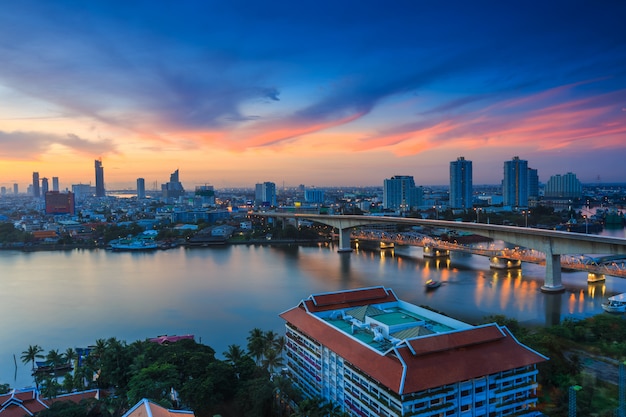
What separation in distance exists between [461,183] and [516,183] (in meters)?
3.03

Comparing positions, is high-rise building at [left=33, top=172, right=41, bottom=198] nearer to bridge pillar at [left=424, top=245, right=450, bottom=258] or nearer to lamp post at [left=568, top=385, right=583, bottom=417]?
bridge pillar at [left=424, top=245, right=450, bottom=258]

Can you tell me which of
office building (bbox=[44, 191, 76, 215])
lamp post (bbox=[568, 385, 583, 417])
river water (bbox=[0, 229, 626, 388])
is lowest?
river water (bbox=[0, 229, 626, 388])

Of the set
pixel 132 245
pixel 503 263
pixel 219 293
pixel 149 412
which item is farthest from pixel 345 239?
pixel 149 412

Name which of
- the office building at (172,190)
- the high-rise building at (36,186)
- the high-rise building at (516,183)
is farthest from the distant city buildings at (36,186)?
the high-rise building at (516,183)

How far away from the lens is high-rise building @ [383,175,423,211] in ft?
89.3

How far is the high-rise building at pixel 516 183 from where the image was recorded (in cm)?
2606

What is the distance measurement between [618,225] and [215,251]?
13.8m

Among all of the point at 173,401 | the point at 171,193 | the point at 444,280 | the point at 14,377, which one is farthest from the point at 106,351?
the point at 171,193

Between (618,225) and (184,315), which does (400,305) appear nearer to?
(184,315)

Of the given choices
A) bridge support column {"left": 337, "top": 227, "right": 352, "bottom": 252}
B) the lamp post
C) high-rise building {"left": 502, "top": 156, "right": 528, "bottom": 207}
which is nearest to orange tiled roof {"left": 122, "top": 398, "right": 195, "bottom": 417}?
the lamp post

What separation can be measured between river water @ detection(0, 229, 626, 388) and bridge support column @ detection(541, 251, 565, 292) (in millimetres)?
148

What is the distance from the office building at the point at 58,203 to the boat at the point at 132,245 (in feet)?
43.8

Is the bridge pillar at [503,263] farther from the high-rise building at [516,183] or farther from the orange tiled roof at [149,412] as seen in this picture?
the high-rise building at [516,183]

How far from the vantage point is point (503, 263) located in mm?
9031
